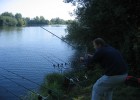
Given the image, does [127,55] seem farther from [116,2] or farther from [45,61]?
[45,61]

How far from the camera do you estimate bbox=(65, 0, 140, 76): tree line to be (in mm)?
12052

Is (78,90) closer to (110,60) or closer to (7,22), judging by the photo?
(110,60)

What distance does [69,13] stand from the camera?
17766 millimetres

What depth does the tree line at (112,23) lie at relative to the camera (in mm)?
12052

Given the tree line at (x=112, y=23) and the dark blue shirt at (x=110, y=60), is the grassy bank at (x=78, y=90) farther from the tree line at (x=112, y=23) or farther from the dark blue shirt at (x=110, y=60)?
the dark blue shirt at (x=110, y=60)

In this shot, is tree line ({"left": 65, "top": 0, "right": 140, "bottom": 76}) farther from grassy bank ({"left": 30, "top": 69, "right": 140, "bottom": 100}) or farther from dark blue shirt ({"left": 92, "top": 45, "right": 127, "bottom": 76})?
dark blue shirt ({"left": 92, "top": 45, "right": 127, "bottom": 76})

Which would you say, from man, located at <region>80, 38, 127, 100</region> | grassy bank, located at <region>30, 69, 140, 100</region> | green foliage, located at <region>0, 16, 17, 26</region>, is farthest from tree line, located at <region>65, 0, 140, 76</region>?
green foliage, located at <region>0, 16, 17, 26</region>

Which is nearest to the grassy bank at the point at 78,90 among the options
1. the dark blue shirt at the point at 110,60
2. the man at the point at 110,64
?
the man at the point at 110,64

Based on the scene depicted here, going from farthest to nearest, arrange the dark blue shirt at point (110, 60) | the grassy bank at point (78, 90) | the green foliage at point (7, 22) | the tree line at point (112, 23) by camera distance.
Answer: the green foliage at point (7, 22)
the tree line at point (112, 23)
the grassy bank at point (78, 90)
the dark blue shirt at point (110, 60)

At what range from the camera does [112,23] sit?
1428 cm

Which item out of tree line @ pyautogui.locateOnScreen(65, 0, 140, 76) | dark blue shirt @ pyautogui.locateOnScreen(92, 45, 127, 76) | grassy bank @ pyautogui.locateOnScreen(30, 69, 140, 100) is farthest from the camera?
tree line @ pyautogui.locateOnScreen(65, 0, 140, 76)

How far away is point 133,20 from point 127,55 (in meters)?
2.18

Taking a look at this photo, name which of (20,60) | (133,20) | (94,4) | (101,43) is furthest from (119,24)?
(20,60)

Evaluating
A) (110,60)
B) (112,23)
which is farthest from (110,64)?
(112,23)
